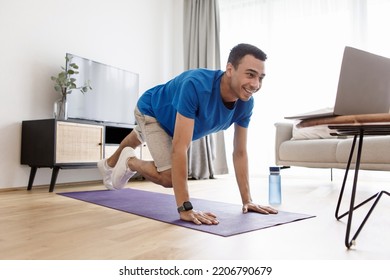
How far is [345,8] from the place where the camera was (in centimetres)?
376

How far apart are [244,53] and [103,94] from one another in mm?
2177

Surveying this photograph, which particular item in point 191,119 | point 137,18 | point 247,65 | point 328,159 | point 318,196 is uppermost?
point 137,18

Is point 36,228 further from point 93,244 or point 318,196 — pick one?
point 318,196

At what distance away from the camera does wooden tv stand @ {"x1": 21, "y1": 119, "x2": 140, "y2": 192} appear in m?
2.50

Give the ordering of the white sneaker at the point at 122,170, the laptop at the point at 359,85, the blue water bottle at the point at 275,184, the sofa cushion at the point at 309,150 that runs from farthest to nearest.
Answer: the sofa cushion at the point at 309,150 < the blue water bottle at the point at 275,184 < the white sneaker at the point at 122,170 < the laptop at the point at 359,85

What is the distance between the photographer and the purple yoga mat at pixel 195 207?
1266 millimetres

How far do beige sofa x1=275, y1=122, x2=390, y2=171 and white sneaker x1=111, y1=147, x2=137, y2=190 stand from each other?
1191 mm

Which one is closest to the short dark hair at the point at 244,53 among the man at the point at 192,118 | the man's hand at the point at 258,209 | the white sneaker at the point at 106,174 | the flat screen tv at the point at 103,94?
the man at the point at 192,118

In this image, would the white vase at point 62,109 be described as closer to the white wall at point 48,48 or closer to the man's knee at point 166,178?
the white wall at point 48,48

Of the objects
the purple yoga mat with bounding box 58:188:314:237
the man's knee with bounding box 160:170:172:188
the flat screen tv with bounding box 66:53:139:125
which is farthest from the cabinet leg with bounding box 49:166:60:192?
the man's knee with bounding box 160:170:172:188

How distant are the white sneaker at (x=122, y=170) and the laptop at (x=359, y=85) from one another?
3.52 ft

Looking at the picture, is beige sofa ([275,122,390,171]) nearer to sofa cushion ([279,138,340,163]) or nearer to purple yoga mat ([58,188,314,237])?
sofa cushion ([279,138,340,163])

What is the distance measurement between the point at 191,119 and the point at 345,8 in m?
3.27

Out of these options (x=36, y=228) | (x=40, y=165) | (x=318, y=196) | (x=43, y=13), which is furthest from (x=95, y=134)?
(x=318, y=196)
